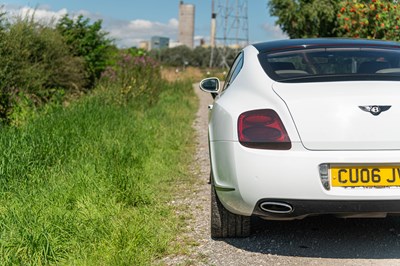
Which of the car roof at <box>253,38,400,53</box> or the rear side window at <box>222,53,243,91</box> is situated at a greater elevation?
the car roof at <box>253,38,400,53</box>

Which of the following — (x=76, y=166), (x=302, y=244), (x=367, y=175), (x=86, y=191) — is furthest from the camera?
(x=76, y=166)

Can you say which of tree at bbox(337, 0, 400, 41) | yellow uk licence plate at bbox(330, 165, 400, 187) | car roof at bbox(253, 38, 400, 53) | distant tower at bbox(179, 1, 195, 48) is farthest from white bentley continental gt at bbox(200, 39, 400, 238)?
distant tower at bbox(179, 1, 195, 48)

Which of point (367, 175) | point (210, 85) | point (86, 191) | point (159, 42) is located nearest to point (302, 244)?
point (367, 175)

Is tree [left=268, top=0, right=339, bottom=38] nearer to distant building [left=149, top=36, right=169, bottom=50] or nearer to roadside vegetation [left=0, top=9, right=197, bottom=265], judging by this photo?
roadside vegetation [left=0, top=9, right=197, bottom=265]

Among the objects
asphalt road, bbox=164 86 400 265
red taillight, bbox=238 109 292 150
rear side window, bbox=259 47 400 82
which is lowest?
asphalt road, bbox=164 86 400 265

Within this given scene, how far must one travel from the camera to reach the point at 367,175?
3.19m

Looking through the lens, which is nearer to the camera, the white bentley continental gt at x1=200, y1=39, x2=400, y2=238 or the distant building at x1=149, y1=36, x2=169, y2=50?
the white bentley continental gt at x1=200, y1=39, x2=400, y2=238

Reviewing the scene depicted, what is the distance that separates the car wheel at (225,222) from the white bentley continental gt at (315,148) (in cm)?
33

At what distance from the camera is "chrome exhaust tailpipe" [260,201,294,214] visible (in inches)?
129

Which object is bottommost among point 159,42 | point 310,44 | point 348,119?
point 159,42

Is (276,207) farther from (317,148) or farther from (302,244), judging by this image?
(302,244)

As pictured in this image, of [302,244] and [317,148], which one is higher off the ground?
[317,148]

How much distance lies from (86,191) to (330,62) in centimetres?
239

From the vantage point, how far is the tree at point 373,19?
13.3 m
